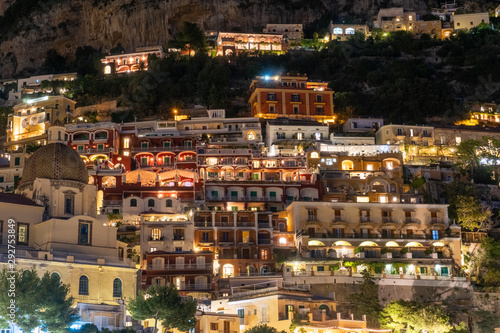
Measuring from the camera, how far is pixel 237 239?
73000mm

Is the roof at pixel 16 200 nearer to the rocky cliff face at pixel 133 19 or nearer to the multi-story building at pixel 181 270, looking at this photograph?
the multi-story building at pixel 181 270

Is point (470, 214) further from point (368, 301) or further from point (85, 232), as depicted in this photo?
point (85, 232)

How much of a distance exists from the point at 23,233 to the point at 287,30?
287 feet

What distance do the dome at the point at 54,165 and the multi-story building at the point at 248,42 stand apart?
67.4 meters

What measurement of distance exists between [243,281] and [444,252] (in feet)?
64.6

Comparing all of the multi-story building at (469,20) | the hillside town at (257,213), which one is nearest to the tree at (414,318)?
the hillside town at (257,213)

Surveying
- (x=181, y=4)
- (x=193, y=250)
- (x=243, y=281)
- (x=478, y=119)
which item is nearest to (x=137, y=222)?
(x=193, y=250)

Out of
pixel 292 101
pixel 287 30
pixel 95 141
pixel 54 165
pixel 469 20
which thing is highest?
pixel 469 20

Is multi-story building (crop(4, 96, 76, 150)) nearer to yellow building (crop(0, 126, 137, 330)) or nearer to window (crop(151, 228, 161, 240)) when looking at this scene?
window (crop(151, 228, 161, 240))

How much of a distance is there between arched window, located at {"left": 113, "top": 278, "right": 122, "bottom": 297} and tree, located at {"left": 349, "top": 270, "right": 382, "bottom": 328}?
1804 cm

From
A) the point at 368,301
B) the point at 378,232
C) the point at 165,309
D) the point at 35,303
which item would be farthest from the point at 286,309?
the point at 378,232

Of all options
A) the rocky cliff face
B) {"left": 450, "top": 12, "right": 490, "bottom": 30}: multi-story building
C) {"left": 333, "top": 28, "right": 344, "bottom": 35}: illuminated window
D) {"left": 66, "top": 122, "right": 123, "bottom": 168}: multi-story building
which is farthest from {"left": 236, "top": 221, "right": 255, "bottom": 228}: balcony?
{"left": 450, "top": 12, "right": 490, "bottom": 30}: multi-story building

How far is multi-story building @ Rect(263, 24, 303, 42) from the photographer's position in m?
139

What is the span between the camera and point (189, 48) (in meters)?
128
